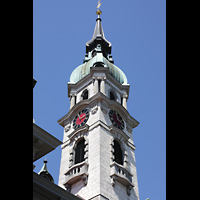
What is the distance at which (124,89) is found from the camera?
1875 inches

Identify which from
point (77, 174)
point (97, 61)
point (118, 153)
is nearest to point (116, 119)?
point (118, 153)

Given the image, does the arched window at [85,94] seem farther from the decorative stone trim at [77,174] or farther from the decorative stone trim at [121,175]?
the decorative stone trim at [121,175]

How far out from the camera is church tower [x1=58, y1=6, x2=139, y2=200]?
33781 mm

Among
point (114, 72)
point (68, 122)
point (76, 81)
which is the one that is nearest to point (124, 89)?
point (114, 72)

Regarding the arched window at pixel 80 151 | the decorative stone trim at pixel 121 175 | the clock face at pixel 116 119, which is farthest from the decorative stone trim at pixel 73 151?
the clock face at pixel 116 119

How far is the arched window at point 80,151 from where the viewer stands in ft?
122

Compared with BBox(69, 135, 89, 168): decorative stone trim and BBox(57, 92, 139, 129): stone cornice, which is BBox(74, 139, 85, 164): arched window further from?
BBox(57, 92, 139, 129): stone cornice

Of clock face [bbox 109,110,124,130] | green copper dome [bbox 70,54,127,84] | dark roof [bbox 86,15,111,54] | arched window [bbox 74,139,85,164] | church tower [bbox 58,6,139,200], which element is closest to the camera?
church tower [bbox 58,6,139,200]

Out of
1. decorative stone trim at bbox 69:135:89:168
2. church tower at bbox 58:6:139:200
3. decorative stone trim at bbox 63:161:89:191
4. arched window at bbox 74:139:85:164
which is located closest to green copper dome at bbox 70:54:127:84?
church tower at bbox 58:6:139:200

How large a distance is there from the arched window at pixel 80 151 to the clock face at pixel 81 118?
2.20 metres
